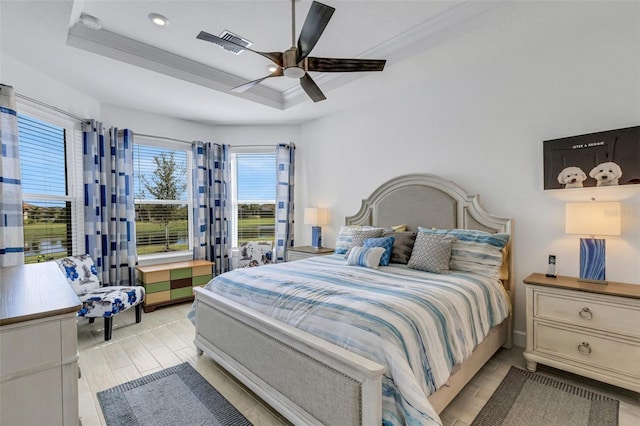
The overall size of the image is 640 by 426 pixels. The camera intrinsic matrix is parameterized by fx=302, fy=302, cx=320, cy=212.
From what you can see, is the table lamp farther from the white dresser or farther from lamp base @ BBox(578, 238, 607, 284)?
the white dresser

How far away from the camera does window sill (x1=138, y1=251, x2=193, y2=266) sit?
14.2ft

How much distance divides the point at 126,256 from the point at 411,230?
3696mm

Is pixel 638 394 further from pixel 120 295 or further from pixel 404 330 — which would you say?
pixel 120 295

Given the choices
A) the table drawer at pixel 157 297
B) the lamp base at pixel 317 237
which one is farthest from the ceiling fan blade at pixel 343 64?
the table drawer at pixel 157 297

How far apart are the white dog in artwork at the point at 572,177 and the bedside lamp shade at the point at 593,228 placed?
11.2 inches

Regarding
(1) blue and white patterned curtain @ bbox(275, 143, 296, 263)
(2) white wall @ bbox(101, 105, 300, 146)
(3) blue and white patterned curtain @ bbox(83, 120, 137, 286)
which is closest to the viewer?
(3) blue and white patterned curtain @ bbox(83, 120, 137, 286)

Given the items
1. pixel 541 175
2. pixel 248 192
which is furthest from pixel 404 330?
pixel 248 192

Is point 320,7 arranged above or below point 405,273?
above

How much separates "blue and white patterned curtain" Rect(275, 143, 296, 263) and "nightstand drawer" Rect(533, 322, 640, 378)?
3.46 m

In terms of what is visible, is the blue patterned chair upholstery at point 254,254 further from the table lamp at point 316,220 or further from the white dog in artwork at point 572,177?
the white dog in artwork at point 572,177

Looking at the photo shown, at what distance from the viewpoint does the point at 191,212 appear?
15.8ft

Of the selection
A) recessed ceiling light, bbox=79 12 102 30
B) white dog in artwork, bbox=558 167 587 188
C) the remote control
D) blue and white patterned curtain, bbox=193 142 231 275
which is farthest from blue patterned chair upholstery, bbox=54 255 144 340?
white dog in artwork, bbox=558 167 587 188

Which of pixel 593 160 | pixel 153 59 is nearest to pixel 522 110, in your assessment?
pixel 593 160

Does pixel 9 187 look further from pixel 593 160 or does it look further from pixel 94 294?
pixel 593 160
